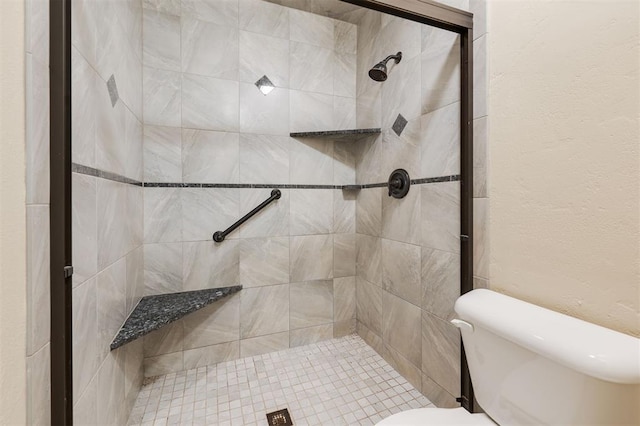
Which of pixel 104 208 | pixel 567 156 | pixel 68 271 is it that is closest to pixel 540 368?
pixel 567 156

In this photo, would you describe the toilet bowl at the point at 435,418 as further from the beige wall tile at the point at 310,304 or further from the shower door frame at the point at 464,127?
the beige wall tile at the point at 310,304

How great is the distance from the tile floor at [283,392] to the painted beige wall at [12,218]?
98cm

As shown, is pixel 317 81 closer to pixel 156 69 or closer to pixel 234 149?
pixel 234 149

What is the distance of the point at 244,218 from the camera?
1.81 metres

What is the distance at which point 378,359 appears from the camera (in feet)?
5.97

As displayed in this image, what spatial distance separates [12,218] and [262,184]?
136 cm

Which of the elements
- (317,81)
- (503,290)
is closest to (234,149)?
(317,81)

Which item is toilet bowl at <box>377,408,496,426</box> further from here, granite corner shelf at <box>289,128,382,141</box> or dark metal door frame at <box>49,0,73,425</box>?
granite corner shelf at <box>289,128,382,141</box>

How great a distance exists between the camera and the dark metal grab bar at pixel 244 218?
1769 millimetres

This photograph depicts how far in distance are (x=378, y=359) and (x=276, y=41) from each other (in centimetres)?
228

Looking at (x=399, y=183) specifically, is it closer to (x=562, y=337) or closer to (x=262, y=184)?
(x=262, y=184)

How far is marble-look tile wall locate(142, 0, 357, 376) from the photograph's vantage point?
5.47ft

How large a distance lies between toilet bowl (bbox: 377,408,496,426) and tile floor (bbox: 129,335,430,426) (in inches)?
22.0

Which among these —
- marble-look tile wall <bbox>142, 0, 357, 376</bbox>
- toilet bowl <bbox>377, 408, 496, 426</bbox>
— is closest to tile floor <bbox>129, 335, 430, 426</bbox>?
marble-look tile wall <bbox>142, 0, 357, 376</bbox>
